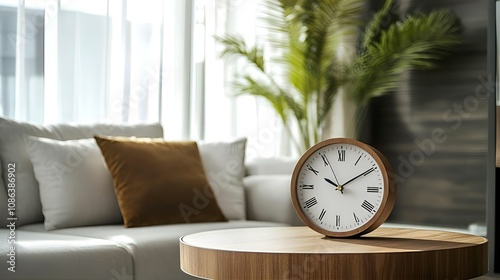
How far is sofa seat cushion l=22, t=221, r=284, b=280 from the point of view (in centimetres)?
246

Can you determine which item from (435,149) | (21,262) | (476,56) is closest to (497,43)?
(476,56)

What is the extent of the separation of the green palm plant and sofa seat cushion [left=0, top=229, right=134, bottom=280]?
174 centimetres

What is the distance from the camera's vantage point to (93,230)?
2719 mm

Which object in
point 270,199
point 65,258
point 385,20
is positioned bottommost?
point 65,258

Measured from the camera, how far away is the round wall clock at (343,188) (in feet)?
6.16

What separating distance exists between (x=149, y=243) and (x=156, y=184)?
1.38ft

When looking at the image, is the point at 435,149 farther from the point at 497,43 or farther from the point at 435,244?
the point at 435,244

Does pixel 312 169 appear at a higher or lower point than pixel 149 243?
higher

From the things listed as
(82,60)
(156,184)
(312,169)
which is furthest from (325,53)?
(312,169)

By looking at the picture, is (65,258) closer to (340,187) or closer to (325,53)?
(340,187)

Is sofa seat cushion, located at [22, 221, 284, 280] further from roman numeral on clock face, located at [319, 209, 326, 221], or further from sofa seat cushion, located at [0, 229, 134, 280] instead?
roman numeral on clock face, located at [319, 209, 326, 221]

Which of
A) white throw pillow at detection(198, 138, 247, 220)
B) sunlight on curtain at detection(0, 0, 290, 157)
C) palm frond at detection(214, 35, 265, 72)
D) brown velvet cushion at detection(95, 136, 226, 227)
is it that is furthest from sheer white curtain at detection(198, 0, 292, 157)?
brown velvet cushion at detection(95, 136, 226, 227)

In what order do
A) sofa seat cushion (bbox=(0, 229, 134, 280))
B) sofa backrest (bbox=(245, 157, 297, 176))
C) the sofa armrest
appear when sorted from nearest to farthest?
sofa seat cushion (bbox=(0, 229, 134, 280)) → the sofa armrest → sofa backrest (bbox=(245, 157, 297, 176))

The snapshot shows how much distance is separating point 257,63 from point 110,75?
2.70 ft
